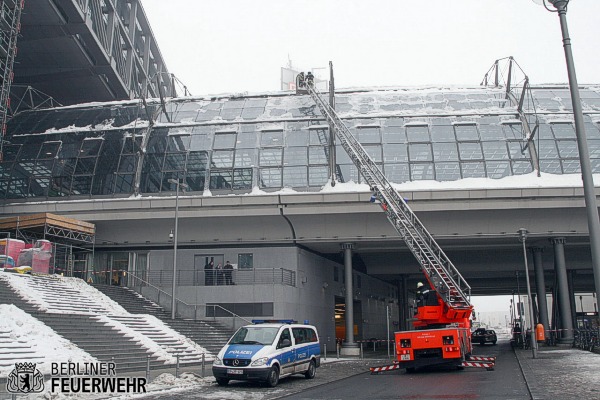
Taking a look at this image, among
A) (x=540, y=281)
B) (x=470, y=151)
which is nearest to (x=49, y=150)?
(x=470, y=151)

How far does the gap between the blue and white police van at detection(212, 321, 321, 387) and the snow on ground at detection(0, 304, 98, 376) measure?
4.95 metres

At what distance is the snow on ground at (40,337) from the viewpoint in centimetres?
1847

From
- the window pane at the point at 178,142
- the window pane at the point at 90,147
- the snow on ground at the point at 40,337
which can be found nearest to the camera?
the snow on ground at the point at 40,337

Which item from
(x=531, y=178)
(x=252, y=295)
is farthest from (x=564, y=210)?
(x=252, y=295)

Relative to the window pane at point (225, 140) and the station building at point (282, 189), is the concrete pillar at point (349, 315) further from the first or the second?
the window pane at point (225, 140)

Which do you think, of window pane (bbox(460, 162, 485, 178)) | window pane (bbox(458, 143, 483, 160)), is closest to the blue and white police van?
window pane (bbox(460, 162, 485, 178))

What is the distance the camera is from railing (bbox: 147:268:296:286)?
3406 centimetres

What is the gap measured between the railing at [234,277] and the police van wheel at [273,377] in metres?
15.9

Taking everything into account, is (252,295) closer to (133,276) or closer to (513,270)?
(133,276)

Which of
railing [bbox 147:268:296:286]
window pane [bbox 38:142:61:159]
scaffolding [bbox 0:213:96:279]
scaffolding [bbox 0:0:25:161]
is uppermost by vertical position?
scaffolding [bbox 0:0:25:161]

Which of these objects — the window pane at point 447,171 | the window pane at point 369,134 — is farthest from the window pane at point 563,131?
the window pane at point 369,134

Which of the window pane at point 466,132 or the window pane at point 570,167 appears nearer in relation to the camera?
the window pane at point 570,167

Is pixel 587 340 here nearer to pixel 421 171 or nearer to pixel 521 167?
pixel 521 167

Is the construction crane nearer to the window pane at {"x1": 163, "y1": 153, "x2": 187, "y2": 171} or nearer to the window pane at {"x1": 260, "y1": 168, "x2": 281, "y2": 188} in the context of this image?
the window pane at {"x1": 260, "y1": 168, "x2": 281, "y2": 188}
